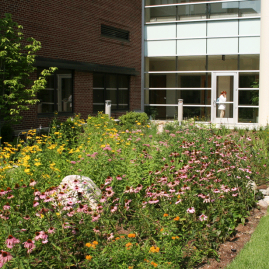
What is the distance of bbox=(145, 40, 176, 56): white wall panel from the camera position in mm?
24344

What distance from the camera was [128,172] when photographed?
6.82 metres

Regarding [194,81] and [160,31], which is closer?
[194,81]

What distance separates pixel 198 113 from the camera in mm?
23547

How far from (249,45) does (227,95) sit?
9.53 feet

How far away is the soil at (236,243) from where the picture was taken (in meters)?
5.18

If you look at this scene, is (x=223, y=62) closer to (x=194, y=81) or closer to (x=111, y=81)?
(x=194, y=81)

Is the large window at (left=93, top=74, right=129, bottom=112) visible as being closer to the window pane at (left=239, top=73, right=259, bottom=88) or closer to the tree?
the window pane at (left=239, top=73, right=259, bottom=88)

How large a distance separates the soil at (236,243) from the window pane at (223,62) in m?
16.9

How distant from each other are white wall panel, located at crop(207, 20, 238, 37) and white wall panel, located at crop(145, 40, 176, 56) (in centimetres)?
222

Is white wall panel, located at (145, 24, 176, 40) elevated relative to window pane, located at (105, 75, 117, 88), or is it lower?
Answer: elevated

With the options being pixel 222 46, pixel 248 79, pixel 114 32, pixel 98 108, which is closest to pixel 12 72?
pixel 98 108

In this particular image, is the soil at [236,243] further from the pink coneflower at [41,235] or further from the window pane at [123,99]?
the window pane at [123,99]

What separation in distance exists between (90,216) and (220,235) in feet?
6.67

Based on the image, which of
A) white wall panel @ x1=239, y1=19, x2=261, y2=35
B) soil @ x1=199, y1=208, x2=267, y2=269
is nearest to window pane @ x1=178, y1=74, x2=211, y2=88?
white wall panel @ x1=239, y1=19, x2=261, y2=35
